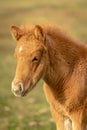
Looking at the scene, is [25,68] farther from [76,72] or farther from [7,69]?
[7,69]

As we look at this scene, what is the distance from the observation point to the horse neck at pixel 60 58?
27.8ft

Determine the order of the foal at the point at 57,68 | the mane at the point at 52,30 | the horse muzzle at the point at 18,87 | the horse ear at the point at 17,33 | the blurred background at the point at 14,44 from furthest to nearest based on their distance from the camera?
the blurred background at the point at 14,44
the mane at the point at 52,30
the horse ear at the point at 17,33
the foal at the point at 57,68
the horse muzzle at the point at 18,87

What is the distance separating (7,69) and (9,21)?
7.44 meters

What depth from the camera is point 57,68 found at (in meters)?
8.60

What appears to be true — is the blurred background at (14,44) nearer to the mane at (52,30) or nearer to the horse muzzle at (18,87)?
the mane at (52,30)

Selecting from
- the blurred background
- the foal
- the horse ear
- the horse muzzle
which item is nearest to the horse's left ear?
the foal

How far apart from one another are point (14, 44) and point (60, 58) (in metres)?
12.6

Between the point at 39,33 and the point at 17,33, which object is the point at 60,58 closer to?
the point at 39,33

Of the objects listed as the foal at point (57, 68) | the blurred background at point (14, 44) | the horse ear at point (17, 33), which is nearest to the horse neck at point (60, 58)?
the foal at point (57, 68)

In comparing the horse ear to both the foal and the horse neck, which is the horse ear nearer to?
the foal

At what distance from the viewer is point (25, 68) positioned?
809 cm

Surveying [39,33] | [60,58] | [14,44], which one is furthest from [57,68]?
[14,44]

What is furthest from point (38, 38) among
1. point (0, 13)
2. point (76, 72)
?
point (0, 13)

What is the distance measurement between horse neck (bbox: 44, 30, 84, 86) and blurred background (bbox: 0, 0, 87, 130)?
1.69 ft
